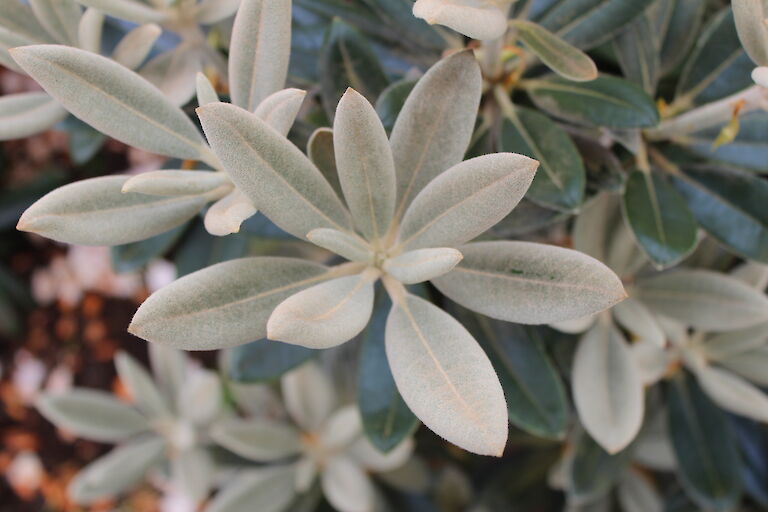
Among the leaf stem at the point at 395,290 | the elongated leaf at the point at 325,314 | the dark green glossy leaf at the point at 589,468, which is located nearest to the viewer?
the elongated leaf at the point at 325,314

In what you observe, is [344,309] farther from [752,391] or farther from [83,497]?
[83,497]

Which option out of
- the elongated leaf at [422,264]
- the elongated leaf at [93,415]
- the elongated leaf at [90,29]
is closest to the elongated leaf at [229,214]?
the elongated leaf at [422,264]

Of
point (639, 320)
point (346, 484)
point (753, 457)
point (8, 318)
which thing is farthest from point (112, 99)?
point (8, 318)

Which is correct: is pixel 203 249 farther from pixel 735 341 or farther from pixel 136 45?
pixel 735 341

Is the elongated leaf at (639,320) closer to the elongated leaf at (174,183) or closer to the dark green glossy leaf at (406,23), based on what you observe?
the dark green glossy leaf at (406,23)

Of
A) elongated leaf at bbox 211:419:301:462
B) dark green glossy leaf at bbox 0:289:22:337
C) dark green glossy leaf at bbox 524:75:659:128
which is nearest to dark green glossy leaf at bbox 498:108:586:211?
dark green glossy leaf at bbox 524:75:659:128

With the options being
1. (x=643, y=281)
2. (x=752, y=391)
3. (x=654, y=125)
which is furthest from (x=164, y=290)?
(x=752, y=391)

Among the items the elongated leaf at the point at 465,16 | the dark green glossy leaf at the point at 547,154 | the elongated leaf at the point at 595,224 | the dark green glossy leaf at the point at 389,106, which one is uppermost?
the elongated leaf at the point at 465,16
